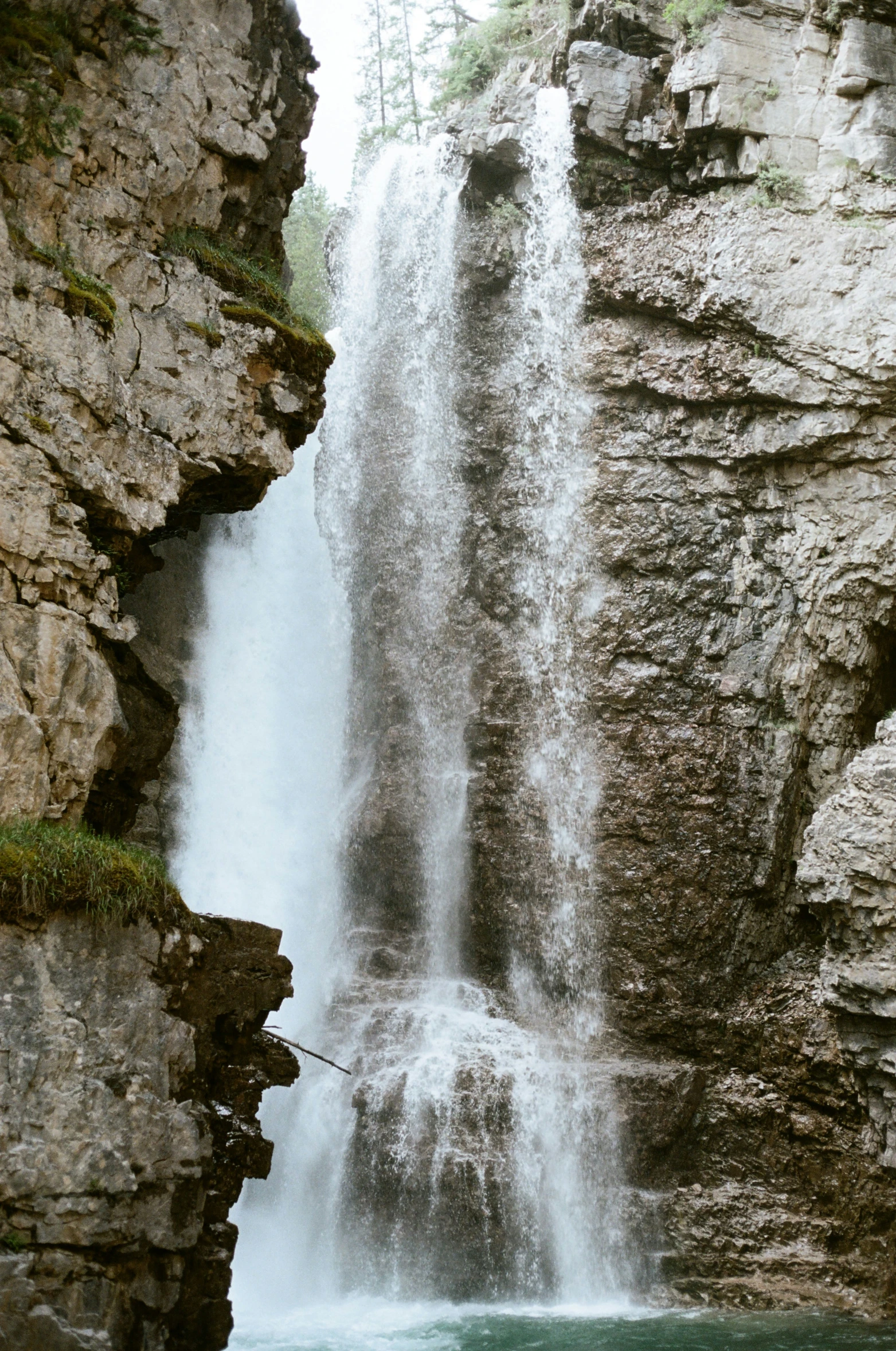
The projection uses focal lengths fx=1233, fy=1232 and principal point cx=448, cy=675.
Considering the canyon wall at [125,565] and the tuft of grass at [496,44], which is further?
the tuft of grass at [496,44]

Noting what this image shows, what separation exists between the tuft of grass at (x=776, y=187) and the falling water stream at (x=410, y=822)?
258 centimetres

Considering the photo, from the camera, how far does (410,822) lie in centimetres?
1611

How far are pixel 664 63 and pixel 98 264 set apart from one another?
10.2 meters

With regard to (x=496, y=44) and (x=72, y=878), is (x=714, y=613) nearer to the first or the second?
(x=72, y=878)

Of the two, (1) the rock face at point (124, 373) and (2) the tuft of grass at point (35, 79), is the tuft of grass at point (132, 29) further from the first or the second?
(2) the tuft of grass at point (35, 79)

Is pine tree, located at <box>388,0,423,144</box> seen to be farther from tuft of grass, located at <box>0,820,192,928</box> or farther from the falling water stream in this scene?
tuft of grass, located at <box>0,820,192,928</box>

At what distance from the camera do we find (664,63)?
16812mm

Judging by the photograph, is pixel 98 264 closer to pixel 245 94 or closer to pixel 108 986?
pixel 245 94

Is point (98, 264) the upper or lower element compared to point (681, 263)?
lower

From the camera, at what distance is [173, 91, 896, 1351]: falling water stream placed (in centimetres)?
1219

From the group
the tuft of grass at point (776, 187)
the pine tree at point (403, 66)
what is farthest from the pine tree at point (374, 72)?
the tuft of grass at point (776, 187)

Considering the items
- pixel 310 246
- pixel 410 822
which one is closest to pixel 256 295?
pixel 410 822

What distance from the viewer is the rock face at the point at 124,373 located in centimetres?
882

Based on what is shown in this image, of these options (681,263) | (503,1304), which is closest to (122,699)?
(503,1304)
